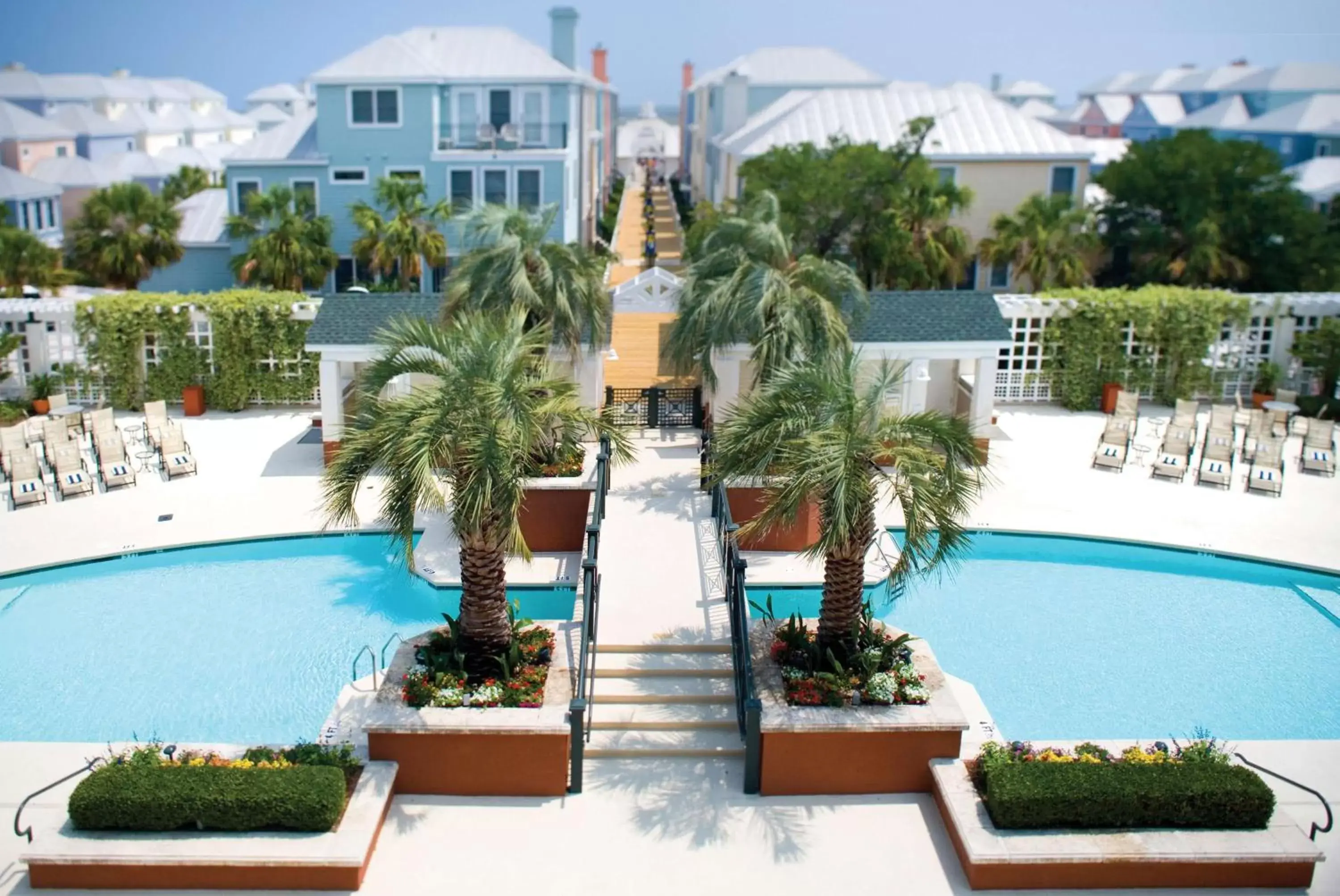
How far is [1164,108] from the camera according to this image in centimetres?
8675

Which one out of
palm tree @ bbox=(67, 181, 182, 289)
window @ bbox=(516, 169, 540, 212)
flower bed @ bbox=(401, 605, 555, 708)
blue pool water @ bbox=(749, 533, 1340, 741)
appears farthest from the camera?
window @ bbox=(516, 169, 540, 212)

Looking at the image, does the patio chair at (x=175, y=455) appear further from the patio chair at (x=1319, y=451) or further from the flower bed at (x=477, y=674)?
the patio chair at (x=1319, y=451)

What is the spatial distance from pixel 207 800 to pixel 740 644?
17.4 feet

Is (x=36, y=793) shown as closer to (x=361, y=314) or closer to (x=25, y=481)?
(x=25, y=481)

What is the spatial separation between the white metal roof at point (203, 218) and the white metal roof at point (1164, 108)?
69.6 m

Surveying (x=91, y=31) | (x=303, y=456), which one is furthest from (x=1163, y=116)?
(x=303, y=456)

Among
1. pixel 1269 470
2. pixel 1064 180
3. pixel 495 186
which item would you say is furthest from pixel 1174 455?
pixel 495 186

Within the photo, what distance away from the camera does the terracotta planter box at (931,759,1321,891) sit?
402 inches

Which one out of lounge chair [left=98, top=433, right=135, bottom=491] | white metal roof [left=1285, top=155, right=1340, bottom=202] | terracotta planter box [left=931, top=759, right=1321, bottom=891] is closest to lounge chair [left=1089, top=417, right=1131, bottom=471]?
terracotta planter box [left=931, top=759, right=1321, bottom=891]

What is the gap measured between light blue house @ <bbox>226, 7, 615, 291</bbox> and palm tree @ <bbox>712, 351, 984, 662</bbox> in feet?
71.4

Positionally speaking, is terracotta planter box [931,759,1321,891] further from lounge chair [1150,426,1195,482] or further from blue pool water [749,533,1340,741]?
lounge chair [1150,426,1195,482]

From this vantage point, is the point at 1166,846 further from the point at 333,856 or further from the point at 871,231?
the point at 871,231

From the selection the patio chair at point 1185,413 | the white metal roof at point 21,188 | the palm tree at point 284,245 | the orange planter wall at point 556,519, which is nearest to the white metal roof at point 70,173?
the white metal roof at point 21,188

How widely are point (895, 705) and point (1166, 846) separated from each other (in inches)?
104
